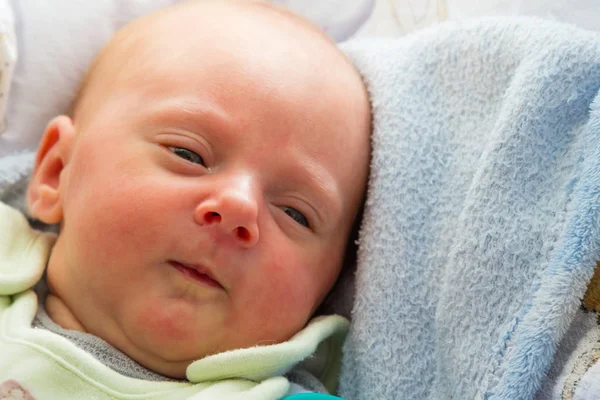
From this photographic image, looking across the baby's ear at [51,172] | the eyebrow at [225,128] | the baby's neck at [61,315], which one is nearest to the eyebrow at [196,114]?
the eyebrow at [225,128]

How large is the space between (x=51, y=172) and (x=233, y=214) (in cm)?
39

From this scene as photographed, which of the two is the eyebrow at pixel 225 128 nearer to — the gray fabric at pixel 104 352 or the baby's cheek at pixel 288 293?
the baby's cheek at pixel 288 293

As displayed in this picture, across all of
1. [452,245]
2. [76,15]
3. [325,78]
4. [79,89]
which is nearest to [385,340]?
[452,245]

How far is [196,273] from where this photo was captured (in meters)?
0.90

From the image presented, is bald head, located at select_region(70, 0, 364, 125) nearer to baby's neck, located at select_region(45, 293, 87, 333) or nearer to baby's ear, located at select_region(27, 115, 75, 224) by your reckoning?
baby's ear, located at select_region(27, 115, 75, 224)

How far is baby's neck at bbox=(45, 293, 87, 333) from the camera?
1.00m

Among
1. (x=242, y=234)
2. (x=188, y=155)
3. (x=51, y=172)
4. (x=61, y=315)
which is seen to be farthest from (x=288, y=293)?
(x=51, y=172)

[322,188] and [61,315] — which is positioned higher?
[322,188]

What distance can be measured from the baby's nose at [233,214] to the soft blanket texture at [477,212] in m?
0.24

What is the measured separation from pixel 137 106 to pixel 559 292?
63cm

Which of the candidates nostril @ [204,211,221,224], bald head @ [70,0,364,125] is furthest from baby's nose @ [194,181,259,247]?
bald head @ [70,0,364,125]

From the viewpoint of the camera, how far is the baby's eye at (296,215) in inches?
39.6

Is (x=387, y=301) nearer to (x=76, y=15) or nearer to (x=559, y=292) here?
(x=559, y=292)

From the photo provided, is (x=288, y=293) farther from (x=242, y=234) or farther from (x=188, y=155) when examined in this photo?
(x=188, y=155)
